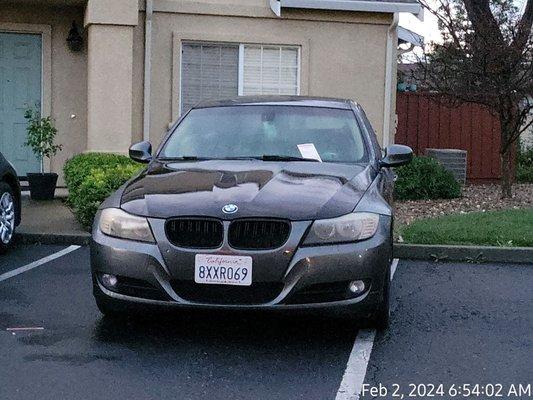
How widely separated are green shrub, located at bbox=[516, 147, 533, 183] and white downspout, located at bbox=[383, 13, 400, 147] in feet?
17.5

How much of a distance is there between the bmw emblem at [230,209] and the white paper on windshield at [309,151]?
1398 mm

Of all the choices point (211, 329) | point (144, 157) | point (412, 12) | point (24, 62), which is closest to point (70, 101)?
point (24, 62)

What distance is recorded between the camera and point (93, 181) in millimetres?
9273

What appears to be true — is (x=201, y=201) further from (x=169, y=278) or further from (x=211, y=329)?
(x=211, y=329)

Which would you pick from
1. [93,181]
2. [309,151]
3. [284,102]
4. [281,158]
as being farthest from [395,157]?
[93,181]

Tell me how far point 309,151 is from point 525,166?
43.6ft

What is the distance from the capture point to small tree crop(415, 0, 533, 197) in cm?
1200

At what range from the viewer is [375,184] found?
600 centimetres

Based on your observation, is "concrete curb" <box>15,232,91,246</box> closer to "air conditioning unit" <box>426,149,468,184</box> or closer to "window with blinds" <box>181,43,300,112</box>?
"window with blinds" <box>181,43,300,112</box>

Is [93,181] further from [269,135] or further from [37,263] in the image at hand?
[269,135]

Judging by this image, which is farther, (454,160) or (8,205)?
(454,160)

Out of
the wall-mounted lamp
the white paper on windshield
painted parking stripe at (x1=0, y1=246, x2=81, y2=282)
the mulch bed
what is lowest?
painted parking stripe at (x1=0, y1=246, x2=81, y2=282)

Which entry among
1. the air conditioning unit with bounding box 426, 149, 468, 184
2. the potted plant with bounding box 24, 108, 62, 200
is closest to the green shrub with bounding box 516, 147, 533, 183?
the air conditioning unit with bounding box 426, 149, 468, 184

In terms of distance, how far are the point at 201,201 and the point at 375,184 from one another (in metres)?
1.29
